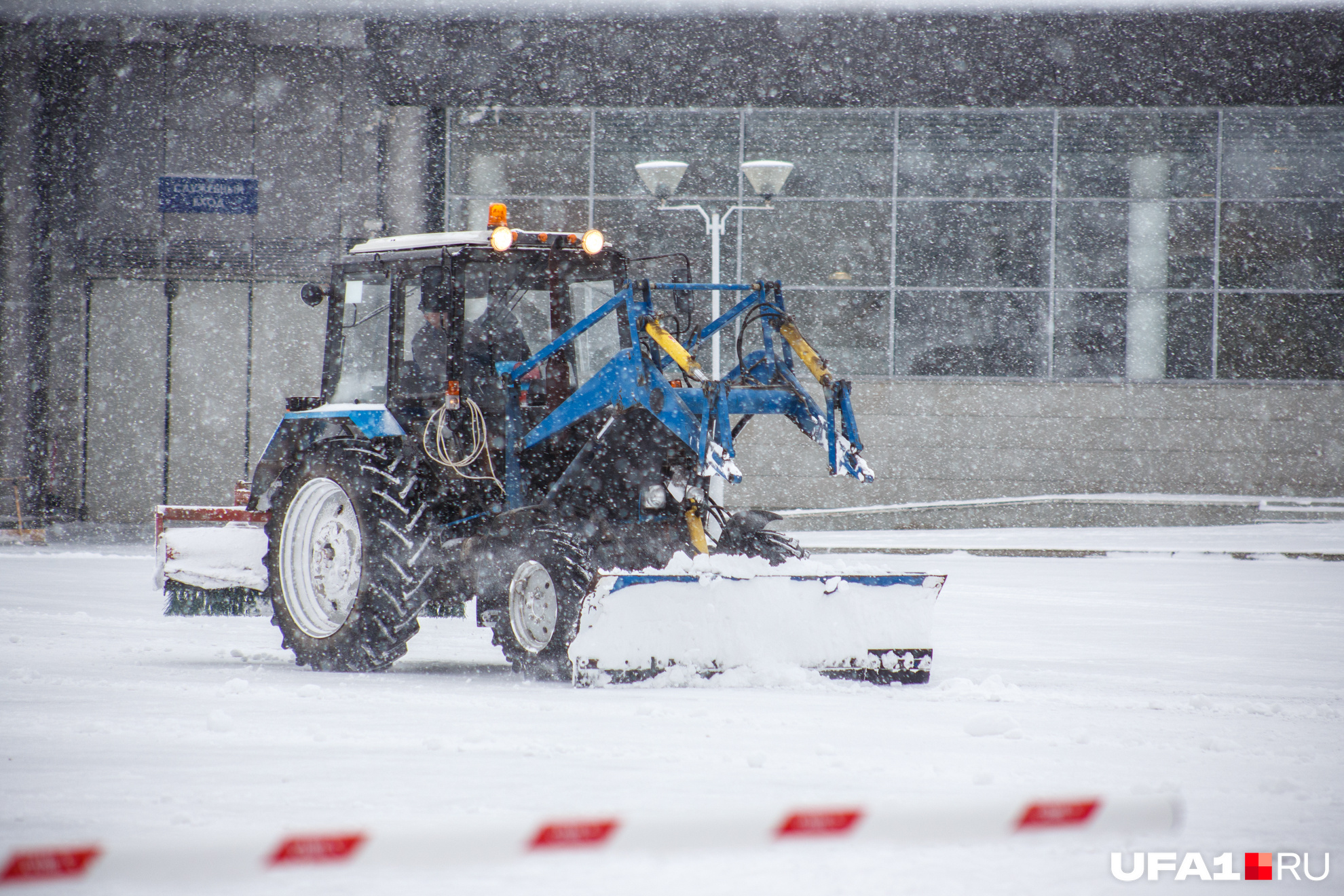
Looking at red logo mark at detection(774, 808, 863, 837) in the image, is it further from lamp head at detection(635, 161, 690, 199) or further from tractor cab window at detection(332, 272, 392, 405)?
lamp head at detection(635, 161, 690, 199)

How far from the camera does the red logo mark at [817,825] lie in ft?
9.70

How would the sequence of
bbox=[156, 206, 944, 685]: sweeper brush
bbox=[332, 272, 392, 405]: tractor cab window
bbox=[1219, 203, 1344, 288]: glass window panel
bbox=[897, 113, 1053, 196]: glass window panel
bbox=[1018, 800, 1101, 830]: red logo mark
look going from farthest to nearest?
1. bbox=[897, 113, 1053, 196]: glass window panel
2. bbox=[1219, 203, 1344, 288]: glass window panel
3. bbox=[332, 272, 392, 405]: tractor cab window
4. bbox=[156, 206, 944, 685]: sweeper brush
5. bbox=[1018, 800, 1101, 830]: red logo mark

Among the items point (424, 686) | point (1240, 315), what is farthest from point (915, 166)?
point (424, 686)

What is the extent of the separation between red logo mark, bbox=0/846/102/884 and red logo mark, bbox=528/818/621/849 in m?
0.83

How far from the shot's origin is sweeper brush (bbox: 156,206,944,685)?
6.53 meters

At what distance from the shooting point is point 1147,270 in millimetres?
21656

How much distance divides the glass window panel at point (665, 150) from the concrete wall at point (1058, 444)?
158 inches

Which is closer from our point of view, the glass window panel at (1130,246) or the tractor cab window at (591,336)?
the tractor cab window at (591,336)

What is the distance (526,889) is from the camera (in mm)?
3508

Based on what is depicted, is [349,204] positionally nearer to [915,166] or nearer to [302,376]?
[302,376]

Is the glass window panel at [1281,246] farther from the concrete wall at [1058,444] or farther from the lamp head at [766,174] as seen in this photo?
the lamp head at [766,174]

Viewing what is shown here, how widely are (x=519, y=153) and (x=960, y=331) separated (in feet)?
24.2

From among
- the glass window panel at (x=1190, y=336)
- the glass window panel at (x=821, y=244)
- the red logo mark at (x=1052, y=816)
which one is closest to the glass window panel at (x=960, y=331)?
the glass window panel at (x=821, y=244)

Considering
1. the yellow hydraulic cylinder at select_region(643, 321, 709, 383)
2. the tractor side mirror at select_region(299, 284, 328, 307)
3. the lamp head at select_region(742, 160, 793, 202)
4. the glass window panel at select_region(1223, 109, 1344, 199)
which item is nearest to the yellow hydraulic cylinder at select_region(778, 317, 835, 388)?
the yellow hydraulic cylinder at select_region(643, 321, 709, 383)
